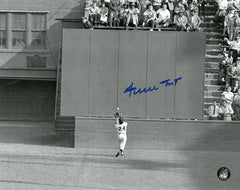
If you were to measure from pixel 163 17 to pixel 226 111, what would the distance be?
203 inches

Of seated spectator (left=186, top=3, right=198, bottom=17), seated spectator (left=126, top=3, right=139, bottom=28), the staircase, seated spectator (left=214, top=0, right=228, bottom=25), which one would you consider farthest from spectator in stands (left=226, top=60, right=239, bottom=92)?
seated spectator (left=126, top=3, right=139, bottom=28)

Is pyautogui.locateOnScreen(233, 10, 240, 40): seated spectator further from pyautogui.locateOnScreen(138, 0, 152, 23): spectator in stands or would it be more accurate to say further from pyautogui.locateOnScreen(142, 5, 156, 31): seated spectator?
pyautogui.locateOnScreen(138, 0, 152, 23): spectator in stands

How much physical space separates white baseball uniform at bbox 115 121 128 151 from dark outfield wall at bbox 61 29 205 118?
1.94 metres

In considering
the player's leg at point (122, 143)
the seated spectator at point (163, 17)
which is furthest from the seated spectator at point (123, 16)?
the player's leg at point (122, 143)

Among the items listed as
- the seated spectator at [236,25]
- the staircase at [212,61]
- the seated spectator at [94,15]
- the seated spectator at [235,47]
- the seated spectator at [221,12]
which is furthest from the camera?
the seated spectator at [221,12]

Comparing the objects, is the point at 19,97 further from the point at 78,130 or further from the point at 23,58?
the point at 78,130

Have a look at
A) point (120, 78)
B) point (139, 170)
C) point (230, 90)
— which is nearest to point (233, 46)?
point (230, 90)

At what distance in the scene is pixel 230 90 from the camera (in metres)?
21.0

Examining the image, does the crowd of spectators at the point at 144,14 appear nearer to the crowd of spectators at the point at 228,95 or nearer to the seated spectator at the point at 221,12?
the seated spectator at the point at 221,12

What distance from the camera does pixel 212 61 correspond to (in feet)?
74.6

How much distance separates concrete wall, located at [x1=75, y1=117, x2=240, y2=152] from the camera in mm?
20250

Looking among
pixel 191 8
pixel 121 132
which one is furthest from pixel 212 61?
pixel 121 132

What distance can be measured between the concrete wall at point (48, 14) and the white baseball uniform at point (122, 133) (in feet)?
33.7

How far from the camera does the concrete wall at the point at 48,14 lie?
28266 millimetres
